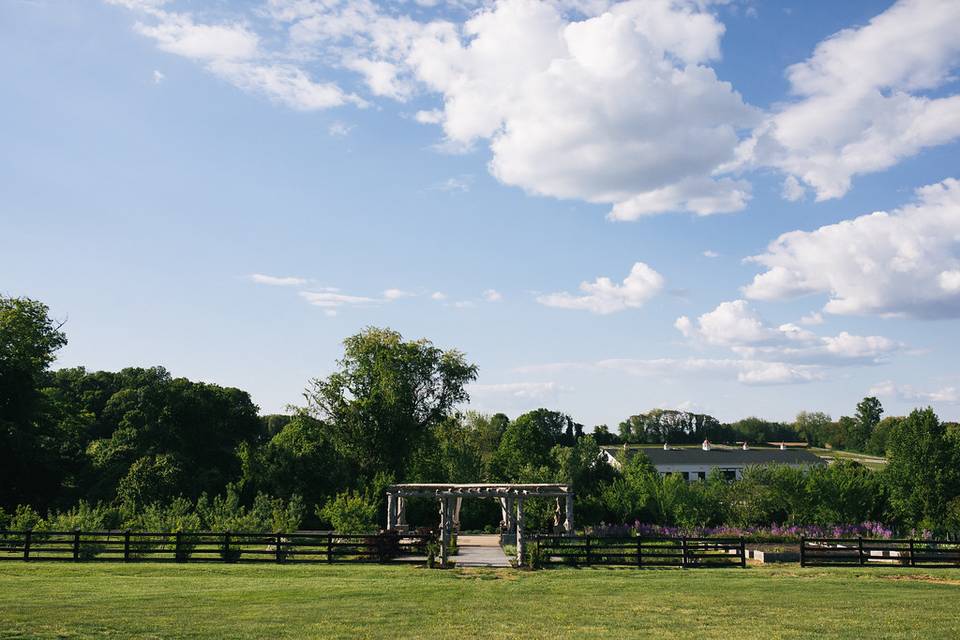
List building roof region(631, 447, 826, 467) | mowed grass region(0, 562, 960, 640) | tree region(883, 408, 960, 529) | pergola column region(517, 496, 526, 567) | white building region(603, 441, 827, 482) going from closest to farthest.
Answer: mowed grass region(0, 562, 960, 640) < pergola column region(517, 496, 526, 567) < tree region(883, 408, 960, 529) < white building region(603, 441, 827, 482) < building roof region(631, 447, 826, 467)

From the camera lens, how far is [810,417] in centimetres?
17775

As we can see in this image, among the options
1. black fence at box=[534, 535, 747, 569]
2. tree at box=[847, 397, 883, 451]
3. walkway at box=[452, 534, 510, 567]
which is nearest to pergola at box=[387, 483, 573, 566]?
walkway at box=[452, 534, 510, 567]

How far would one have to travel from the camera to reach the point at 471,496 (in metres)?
30.6

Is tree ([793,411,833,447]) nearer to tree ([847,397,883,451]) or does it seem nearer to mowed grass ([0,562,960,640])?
tree ([847,397,883,451])

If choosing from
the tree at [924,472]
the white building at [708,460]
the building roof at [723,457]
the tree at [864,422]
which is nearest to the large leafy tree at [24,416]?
the tree at [924,472]

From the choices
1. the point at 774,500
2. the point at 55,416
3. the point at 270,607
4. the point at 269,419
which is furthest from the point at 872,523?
the point at 269,419

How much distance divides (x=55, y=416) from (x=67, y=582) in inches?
1343

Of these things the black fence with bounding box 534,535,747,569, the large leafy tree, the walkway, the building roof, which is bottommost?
the walkway

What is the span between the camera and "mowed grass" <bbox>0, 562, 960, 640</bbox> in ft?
44.8

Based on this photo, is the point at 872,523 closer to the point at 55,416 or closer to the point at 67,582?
the point at 67,582

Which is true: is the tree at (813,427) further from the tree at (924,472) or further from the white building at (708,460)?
the tree at (924,472)

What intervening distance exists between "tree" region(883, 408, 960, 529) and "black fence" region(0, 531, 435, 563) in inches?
988

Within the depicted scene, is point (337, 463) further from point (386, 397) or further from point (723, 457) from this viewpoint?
point (723, 457)

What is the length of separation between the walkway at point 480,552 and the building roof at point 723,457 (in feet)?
153
